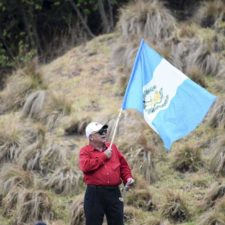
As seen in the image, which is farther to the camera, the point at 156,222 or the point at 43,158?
the point at 43,158

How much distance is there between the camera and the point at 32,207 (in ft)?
37.0

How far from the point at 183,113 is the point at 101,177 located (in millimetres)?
1304

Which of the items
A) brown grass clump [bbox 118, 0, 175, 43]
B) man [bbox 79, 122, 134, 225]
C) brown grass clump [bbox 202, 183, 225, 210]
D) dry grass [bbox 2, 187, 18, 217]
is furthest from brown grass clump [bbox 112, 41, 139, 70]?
man [bbox 79, 122, 134, 225]

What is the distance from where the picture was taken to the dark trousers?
9.14 m

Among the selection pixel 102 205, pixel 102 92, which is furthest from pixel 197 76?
pixel 102 205

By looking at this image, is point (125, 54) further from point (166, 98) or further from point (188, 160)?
point (166, 98)

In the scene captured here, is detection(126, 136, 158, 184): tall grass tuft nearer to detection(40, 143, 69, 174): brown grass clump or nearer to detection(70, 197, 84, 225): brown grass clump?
detection(40, 143, 69, 174): brown grass clump

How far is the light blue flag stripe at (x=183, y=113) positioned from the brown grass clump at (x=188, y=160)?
2630mm

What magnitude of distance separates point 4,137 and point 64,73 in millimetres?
3405

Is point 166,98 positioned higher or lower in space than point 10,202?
higher

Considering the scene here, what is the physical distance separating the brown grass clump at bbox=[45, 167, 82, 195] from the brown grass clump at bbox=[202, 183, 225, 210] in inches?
83.7

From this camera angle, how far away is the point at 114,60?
16031 mm

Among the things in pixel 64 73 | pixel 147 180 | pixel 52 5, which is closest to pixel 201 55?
pixel 64 73

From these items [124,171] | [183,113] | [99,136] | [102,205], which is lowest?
[102,205]
